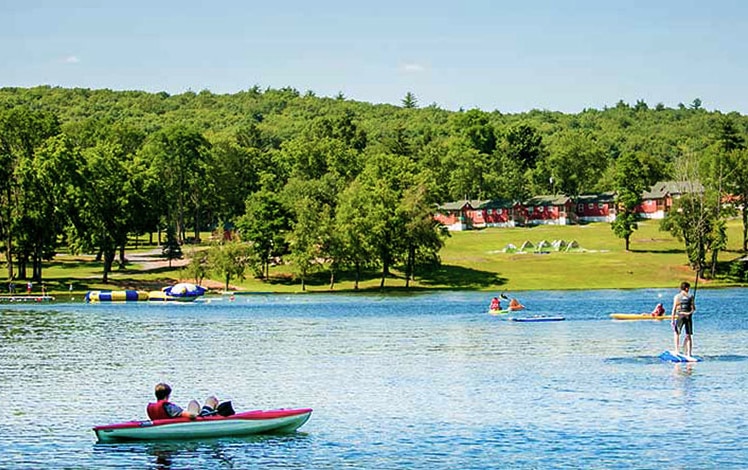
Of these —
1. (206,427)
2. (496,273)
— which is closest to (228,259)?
(496,273)

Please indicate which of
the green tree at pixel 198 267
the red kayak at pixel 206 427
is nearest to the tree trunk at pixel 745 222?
the green tree at pixel 198 267

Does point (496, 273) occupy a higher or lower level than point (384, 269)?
lower

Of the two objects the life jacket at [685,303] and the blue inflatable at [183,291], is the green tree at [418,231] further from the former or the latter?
the life jacket at [685,303]

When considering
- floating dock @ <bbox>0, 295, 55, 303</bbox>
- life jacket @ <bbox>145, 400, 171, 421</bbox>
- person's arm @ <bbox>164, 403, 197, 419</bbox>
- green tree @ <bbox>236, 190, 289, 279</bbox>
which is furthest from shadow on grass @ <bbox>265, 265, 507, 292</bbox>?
life jacket @ <bbox>145, 400, 171, 421</bbox>

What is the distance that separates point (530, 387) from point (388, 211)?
313ft

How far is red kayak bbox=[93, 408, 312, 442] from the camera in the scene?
35000mm

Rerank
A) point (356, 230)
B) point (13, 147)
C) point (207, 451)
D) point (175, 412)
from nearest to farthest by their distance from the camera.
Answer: point (207, 451), point (175, 412), point (356, 230), point (13, 147)

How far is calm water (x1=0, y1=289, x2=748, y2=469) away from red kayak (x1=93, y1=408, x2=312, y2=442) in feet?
1.32

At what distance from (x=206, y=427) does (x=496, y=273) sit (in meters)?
110

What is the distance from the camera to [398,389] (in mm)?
46562

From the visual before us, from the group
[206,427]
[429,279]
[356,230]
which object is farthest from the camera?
[429,279]

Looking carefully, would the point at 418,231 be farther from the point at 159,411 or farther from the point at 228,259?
the point at 159,411

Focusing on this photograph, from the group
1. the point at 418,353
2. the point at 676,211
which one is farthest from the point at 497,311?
the point at 676,211

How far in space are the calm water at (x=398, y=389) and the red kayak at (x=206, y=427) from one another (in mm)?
401
